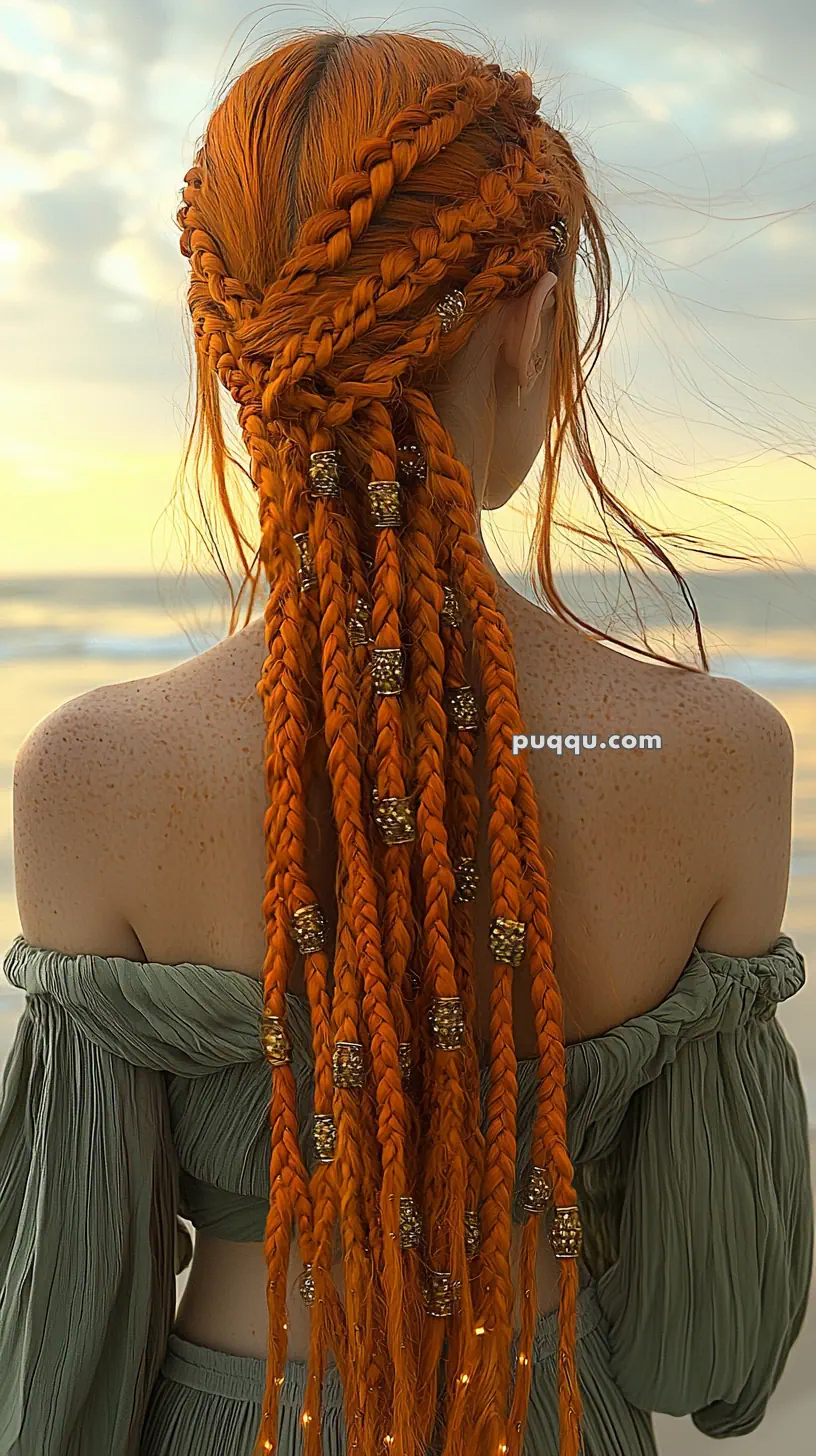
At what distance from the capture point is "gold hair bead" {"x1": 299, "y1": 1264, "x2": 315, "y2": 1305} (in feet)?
2.18

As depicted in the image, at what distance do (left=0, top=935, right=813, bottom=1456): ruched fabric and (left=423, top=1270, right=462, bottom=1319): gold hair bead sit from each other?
0.09m

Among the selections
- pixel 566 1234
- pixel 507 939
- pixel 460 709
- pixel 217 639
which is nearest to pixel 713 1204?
pixel 566 1234

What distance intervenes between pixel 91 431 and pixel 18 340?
0.12 meters

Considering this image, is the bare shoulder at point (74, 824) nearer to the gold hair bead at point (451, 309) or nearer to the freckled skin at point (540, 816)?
the freckled skin at point (540, 816)

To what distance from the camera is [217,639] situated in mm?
1317

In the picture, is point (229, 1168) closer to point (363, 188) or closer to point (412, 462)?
point (412, 462)

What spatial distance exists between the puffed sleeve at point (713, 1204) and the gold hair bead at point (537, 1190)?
71 millimetres

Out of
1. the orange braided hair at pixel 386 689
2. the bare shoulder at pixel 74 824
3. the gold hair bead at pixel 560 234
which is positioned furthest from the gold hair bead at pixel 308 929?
the gold hair bead at pixel 560 234

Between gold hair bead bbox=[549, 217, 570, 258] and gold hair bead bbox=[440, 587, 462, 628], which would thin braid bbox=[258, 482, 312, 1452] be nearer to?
gold hair bead bbox=[440, 587, 462, 628]

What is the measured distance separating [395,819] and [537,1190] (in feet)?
0.73

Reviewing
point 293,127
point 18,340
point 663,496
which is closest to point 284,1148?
point 293,127

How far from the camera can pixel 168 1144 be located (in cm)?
72

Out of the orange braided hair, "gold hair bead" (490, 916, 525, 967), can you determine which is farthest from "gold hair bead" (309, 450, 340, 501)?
"gold hair bead" (490, 916, 525, 967)

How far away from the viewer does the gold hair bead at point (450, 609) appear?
2.17 feet
